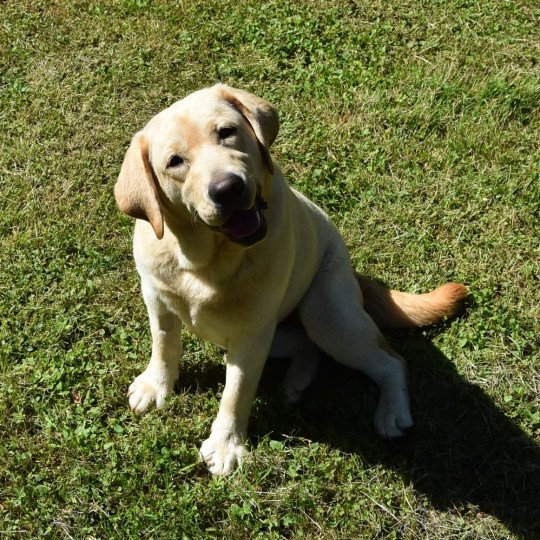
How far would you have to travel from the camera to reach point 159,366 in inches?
159

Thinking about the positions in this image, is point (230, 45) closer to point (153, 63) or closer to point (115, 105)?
point (153, 63)

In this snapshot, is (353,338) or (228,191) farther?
(353,338)

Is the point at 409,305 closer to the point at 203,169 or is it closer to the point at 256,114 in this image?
the point at 256,114

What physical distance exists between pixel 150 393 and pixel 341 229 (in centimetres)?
165

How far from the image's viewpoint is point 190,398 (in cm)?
416

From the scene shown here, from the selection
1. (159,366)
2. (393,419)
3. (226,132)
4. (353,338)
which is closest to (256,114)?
(226,132)

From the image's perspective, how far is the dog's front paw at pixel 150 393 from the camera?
4066 millimetres

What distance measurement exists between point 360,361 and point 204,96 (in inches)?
63.2

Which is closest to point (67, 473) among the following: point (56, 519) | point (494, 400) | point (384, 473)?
point (56, 519)

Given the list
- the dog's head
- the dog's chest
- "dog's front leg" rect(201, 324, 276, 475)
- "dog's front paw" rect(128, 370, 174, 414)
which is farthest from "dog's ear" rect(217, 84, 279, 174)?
"dog's front paw" rect(128, 370, 174, 414)

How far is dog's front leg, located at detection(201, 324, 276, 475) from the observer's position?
144 inches

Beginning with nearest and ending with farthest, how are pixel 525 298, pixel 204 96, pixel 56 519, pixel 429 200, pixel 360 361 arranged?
1. pixel 204 96
2. pixel 56 519
3. pixel 360 361
4. pixel 525 298
5. pixel 429 200

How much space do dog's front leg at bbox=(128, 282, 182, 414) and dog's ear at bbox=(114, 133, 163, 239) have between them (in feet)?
2.20

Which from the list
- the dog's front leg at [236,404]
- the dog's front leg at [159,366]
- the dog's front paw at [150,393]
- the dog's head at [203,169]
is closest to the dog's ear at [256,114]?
the dog's head at [203,169]
